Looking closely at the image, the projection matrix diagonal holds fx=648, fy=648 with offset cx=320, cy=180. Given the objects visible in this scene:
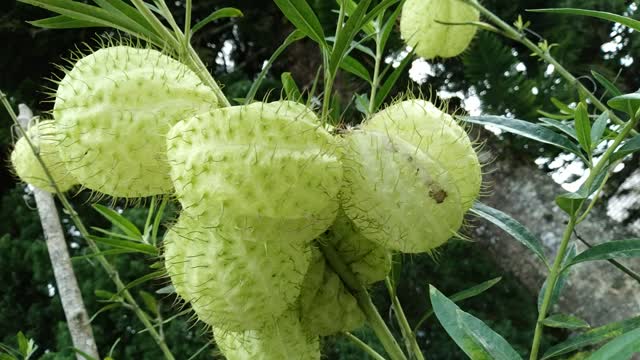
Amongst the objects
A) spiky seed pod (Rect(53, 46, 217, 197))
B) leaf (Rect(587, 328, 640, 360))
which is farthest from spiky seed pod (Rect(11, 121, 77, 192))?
leaf (Rect(587, 328, 640, 360))

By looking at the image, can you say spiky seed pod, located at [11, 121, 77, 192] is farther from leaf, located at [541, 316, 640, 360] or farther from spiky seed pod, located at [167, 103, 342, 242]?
leaf, located at [541, 316, 640, 360]

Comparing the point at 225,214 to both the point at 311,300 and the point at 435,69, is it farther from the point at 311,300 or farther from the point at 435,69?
the point at 435,69

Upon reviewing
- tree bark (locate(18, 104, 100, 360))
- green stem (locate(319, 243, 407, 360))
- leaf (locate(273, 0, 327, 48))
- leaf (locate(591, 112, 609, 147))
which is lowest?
tree bark (locate(18, 104, 100, 360))

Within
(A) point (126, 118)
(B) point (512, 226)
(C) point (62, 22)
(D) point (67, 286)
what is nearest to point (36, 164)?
(D) point (67, 286)

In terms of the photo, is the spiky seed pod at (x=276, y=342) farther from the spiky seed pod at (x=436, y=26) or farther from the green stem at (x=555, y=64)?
the spiky seed pod at (x=436, y=26)

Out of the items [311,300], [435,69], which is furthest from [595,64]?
[311,300]

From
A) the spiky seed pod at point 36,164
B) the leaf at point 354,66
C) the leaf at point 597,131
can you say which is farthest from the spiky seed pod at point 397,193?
the spiky seed pod at point 36,164
